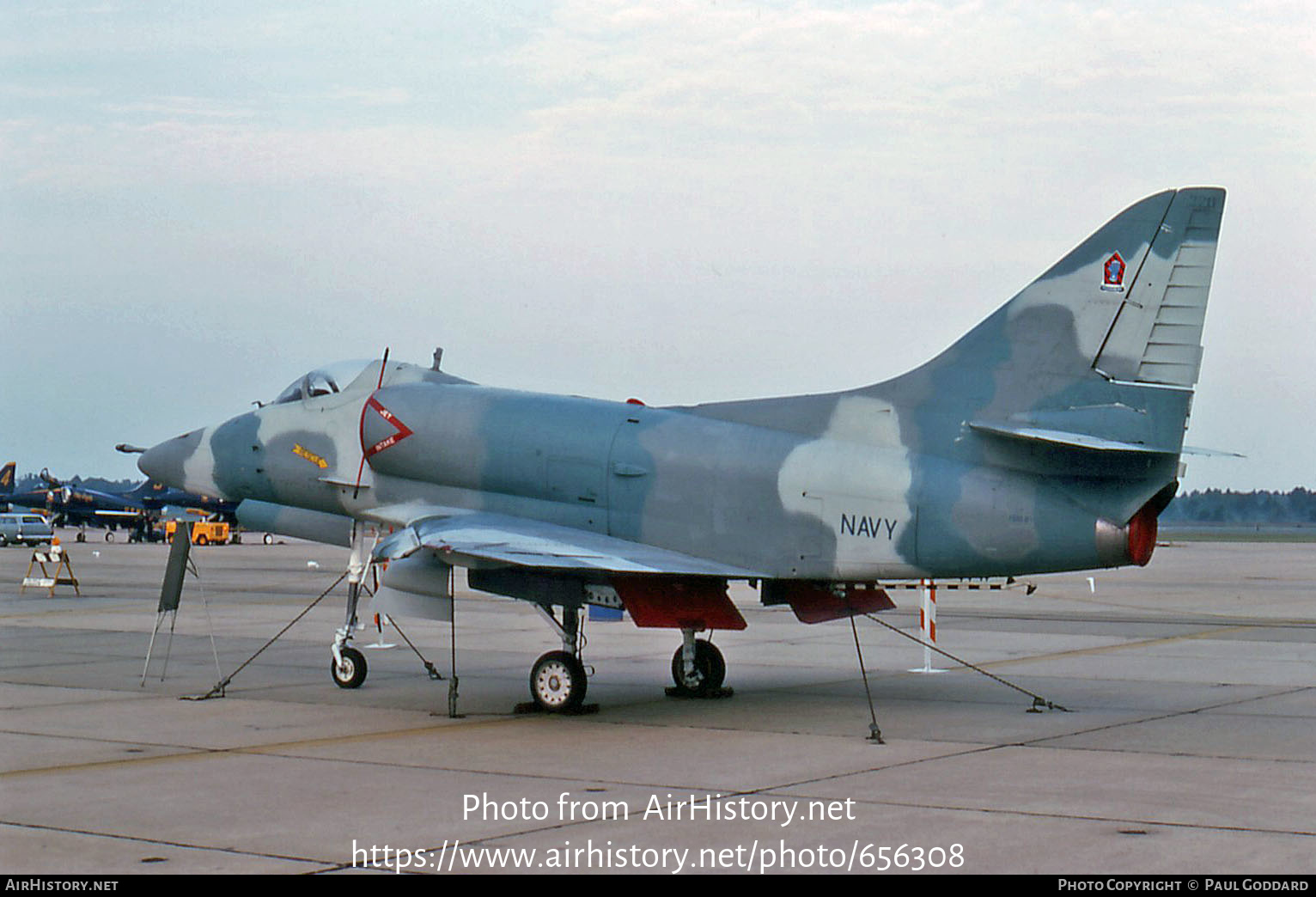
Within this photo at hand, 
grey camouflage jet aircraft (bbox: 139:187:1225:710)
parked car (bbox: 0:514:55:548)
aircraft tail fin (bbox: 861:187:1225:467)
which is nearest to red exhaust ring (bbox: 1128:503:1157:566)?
grey camouflage jet aircraft (bbox: 139:187:1225:710)

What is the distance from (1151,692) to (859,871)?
9392 millimetres

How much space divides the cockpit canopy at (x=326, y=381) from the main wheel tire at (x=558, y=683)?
168 inches

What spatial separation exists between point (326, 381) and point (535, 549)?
14.8 feet

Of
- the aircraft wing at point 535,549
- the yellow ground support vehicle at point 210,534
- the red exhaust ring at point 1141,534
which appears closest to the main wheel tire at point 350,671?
the aircraft wing at point 535,549

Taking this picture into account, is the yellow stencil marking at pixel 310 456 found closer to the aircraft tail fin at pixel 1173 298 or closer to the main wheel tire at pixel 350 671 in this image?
the main wheel tire at pixel 350 671

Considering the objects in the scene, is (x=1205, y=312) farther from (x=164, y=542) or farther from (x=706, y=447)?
(x=164, y=542)

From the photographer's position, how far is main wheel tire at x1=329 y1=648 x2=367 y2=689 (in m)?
16.3

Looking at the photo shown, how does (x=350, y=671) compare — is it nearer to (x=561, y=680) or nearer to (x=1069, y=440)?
(x=561, y=680)

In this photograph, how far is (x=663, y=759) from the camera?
453 inches

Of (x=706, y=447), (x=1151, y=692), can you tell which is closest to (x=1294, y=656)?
(x=1151, y=692)

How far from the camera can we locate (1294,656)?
20062mm

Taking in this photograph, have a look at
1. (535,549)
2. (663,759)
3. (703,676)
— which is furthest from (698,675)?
(663,759)

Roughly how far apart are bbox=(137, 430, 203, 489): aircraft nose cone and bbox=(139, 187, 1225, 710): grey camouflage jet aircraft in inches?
103

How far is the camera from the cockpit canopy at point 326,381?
656 inches
